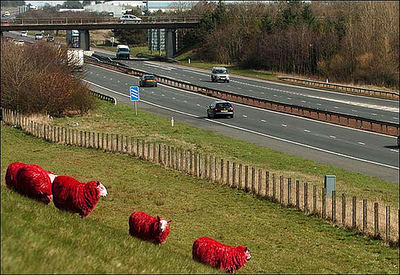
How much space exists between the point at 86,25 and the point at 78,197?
117594mm

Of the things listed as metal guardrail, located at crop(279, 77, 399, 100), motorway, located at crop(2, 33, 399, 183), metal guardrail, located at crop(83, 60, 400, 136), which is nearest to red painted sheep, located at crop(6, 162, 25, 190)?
motorway, located at crop(2, 33, 399, 183)

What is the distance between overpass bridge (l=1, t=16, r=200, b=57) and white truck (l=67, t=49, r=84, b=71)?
187ft

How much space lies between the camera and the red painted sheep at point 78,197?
70.2 feet

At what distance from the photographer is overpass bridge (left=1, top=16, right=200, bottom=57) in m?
134

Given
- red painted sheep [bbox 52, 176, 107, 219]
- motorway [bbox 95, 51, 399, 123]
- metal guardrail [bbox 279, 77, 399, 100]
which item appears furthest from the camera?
metal guardrail [bbox 279, 77, 399, 100]

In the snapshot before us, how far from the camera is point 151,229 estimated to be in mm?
19891

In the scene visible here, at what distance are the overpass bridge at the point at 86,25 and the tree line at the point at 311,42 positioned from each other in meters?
5.13

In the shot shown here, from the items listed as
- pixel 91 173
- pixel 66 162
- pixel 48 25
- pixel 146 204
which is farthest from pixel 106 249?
pixel 48 25

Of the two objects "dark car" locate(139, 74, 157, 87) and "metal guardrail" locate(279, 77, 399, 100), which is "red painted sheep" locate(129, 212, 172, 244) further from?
"dark car" locate(139, 74, 157, 87)

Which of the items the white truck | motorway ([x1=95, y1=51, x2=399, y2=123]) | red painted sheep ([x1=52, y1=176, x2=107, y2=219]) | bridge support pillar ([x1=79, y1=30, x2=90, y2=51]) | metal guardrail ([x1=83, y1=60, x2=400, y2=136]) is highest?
red painted sheep ([x1=52, y1=176, x2=107, y2=219])

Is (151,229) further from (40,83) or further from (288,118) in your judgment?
(288,118)

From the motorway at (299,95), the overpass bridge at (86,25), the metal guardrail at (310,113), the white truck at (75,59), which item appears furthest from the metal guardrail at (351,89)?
the overpass bridge at (86,25)

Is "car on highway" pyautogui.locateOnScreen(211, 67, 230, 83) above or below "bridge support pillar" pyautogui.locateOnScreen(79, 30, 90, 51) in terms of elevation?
below

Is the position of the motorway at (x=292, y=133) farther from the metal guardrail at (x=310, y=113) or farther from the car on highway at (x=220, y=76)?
the car on highway at (x=220, y=76)
